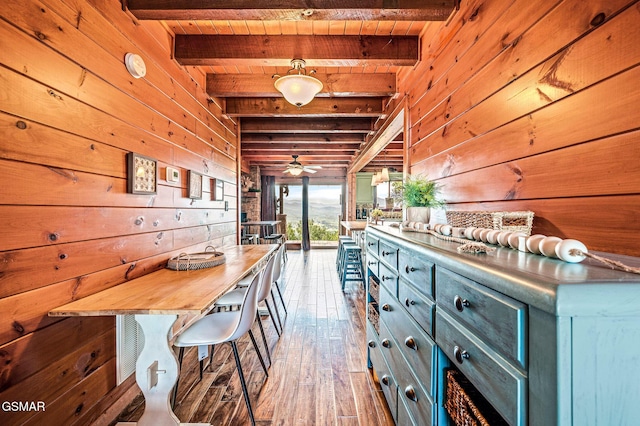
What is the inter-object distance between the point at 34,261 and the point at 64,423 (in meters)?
0.85

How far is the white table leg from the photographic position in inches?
51.6

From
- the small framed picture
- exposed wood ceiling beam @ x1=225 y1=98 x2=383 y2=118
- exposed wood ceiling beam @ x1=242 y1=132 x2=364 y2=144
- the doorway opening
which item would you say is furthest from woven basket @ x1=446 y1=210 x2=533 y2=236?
the doorway opening

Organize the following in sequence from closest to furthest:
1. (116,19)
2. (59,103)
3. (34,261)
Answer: (34,261)
(59,103)
(116,19)

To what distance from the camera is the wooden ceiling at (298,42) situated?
68.9 inches

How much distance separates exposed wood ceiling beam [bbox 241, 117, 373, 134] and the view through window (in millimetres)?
4522

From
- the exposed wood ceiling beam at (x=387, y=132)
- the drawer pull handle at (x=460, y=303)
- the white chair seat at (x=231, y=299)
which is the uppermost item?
the exposed wood ceiling beam at (x=387, y=132)

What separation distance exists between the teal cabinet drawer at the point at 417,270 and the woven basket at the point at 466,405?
0.28 metres

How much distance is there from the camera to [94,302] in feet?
4.35

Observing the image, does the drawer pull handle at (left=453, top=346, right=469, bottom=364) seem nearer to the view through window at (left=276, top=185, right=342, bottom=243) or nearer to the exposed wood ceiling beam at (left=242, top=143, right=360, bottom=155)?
the exposed wood ceiling beam at (left=242, top=143, right=360, bottom=155)

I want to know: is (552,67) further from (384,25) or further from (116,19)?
(116,19)

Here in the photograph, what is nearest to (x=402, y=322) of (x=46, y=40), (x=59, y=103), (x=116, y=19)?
(x=59, y=103)

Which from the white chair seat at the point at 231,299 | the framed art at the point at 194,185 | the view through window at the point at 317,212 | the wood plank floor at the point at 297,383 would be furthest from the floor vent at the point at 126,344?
the view through window at the point at 317,212

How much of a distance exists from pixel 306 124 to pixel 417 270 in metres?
→ 3.62

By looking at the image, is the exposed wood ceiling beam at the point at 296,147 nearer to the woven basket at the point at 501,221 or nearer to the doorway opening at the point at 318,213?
the doorway opening at the point at 318,213
